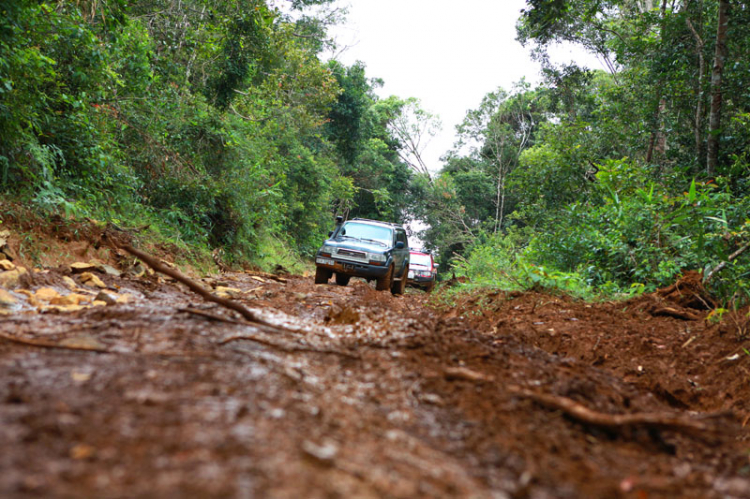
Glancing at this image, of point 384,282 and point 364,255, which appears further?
point 384,282

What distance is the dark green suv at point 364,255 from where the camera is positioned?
11.1m

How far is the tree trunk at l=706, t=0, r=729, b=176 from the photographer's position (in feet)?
33.6

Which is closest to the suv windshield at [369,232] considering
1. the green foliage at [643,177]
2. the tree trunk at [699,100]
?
the green foliage at [643,177]

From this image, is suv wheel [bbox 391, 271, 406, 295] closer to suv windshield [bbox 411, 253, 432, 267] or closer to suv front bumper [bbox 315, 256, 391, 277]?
suv front bumper [bbox 315, 256, 391, 277]

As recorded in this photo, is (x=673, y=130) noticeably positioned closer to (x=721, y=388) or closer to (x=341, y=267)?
(x=341, y=267)

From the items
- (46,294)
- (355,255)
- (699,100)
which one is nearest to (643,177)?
(699,100)

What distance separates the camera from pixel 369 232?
40.5 feet

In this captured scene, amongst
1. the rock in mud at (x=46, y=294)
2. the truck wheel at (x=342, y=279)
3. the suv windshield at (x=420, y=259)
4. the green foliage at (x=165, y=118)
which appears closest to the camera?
the rock in mud at (x=46, y=294)

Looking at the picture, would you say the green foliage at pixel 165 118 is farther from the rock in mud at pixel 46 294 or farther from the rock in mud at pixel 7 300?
the rock in mud at pixel 7 300

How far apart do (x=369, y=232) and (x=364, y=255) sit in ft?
4.53

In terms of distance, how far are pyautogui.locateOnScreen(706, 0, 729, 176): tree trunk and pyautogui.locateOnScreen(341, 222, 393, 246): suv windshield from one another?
22.5ft

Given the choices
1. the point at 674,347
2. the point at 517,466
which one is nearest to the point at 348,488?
the point at 517,466

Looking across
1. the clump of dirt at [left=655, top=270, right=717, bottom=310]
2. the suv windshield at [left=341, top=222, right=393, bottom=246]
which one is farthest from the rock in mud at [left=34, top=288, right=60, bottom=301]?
the suv windshield at [left=341, top=222, right=393, bottom=246]

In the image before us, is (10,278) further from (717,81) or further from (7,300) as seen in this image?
(717,81)
